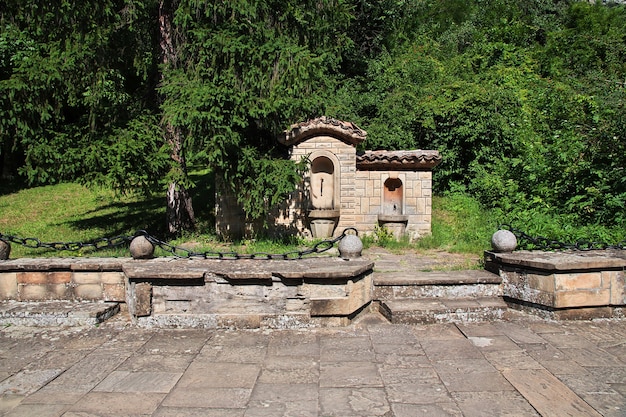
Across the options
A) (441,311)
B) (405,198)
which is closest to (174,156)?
(405,198)

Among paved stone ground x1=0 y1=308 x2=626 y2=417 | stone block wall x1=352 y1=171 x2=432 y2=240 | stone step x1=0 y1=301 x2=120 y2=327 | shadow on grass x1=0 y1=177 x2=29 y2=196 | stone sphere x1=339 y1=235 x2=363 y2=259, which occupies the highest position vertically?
shadow on grass x1=0 y1=177 x2=29 y2=196

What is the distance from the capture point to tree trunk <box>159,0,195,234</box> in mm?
10375

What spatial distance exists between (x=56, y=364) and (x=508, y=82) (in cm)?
1720

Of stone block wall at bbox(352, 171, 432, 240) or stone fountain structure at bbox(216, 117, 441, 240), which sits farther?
stone block wall at bbox(352, 171, 432, 240)

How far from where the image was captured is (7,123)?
938 centimetres

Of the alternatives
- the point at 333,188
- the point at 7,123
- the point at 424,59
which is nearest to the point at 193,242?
the point at 333,188

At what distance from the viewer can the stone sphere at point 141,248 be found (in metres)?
6.24

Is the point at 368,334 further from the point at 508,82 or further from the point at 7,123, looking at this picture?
the point at 508,82

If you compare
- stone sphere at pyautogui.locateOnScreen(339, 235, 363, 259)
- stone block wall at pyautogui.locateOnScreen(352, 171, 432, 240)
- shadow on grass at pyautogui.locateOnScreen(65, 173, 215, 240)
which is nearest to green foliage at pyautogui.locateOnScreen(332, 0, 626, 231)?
stone block wall at pyautogui.locateOnScreen(352, 171, 432, 240)

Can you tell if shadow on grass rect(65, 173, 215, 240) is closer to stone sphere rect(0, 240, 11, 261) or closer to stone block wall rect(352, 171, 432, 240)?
stone block wall rect(352, 171, 432, 240)

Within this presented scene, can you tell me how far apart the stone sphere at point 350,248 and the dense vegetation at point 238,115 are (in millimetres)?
3451

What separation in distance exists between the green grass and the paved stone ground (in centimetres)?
401

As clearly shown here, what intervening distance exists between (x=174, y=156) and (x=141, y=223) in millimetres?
3135

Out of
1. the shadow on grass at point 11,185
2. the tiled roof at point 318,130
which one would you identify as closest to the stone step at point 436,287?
the tiled roof at point 318,130
